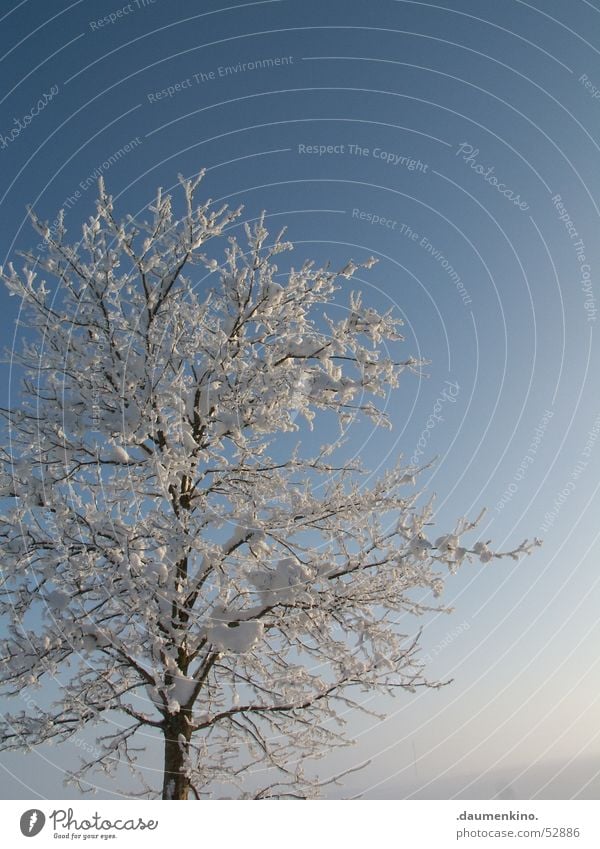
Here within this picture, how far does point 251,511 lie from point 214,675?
277 centimetres

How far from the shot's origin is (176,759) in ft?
19.9

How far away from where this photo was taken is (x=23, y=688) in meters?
6.61

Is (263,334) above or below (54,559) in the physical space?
above

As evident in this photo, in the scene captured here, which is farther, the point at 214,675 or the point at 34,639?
the point at 214,675

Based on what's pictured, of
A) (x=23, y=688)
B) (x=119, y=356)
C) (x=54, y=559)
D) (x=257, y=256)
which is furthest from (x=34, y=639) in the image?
(x=257, y=256)

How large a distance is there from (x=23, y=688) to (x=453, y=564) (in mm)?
5290

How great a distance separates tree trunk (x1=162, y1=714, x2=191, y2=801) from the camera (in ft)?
19.5

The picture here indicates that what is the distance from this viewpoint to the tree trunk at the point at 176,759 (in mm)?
5941

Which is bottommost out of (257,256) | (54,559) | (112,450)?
(54,559)
